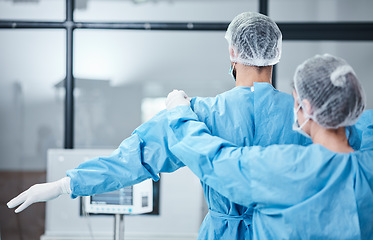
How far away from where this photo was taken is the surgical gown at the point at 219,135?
112 centimetres

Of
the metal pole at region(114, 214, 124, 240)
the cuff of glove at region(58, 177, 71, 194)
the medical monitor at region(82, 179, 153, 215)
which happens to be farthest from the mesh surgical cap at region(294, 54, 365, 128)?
the metal pole at region(114, 214, 124, 240)

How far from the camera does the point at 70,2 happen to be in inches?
90.4

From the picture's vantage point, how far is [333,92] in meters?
0.92

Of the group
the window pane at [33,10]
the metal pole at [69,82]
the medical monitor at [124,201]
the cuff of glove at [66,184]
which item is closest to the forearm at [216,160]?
the cuff of glove at [66,184]

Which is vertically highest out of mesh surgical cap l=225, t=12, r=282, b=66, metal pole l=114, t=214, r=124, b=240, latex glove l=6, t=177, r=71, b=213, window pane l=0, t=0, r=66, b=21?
window pane l=0, t=0, r=66, b=21

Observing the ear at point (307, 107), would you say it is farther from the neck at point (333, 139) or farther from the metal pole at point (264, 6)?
the metal pole at point (264, 6)

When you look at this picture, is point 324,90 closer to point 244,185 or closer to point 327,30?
point 244,185

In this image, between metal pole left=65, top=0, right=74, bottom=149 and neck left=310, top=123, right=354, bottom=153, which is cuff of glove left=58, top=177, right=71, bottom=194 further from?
metal pole left=65, top=0, right=74, bottom=149

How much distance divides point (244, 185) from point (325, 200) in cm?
18

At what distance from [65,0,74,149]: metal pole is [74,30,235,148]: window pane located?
0.19m

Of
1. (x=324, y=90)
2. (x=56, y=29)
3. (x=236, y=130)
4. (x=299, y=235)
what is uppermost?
(x=56, y=29)

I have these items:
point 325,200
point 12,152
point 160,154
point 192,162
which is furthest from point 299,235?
point 12,152

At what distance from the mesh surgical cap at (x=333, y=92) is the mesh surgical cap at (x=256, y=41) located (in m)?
0.22

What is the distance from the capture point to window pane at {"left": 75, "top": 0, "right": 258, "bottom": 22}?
98.3 inches
